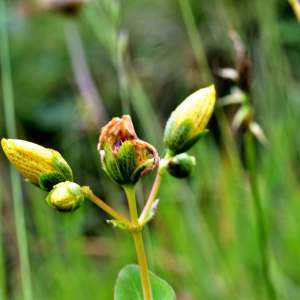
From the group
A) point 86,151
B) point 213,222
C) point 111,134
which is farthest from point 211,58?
point 111,134

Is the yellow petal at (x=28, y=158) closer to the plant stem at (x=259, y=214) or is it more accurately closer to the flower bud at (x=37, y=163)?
the flower bud at (x=37, y=163)

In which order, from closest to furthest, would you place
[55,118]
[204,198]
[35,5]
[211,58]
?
[204,198] → [211,58] → [55,118] → [35,5]

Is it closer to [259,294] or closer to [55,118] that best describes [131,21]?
[55,118]

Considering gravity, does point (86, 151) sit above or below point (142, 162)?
below

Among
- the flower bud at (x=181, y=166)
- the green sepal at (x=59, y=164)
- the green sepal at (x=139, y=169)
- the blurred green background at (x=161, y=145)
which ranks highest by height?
the green sepal at (x=59, y=164)

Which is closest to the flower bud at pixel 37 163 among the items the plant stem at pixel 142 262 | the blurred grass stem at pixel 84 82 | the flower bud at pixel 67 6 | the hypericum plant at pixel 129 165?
the hypericum plant at pixel 129 165

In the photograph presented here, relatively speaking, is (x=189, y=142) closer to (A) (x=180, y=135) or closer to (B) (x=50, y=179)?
(A) (x=180, y=135)
